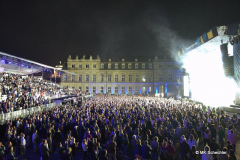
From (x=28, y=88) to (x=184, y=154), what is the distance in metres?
21.7

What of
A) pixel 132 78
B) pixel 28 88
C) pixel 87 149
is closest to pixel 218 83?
pixel 87 149

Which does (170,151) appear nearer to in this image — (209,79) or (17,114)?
(17,114)

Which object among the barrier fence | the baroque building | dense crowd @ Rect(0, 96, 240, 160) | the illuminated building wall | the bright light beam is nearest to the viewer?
dense crowd @ Rect(0, 96, 240, 160)

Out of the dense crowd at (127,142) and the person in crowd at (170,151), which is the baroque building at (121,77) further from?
the person in crowd at (170,151)

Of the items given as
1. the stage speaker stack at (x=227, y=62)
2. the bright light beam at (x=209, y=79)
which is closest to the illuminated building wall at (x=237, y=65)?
the stage speaker stack at (x=227, y=62)

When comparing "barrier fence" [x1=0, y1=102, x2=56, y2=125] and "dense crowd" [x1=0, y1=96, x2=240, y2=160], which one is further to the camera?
"barrier fence" [x1=0, y1=102, x2=56, y2=125]

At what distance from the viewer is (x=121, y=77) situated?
170 ft

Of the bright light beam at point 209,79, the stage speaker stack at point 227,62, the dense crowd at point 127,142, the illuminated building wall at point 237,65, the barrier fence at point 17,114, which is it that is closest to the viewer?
the dense crowd at point 127,142

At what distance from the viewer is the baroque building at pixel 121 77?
167 feet

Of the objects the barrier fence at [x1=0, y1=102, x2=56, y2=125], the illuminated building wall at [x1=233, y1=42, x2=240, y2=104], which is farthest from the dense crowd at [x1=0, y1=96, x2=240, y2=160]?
the illuminated building wall at [x1=233, y1=42, x2=240, y2=104]

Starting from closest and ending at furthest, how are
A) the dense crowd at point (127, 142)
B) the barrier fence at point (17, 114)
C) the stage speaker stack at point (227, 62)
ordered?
the dense crowd at point (127, 142) → the barrier fence at point (17, 114) → the stage speaker stack at point (227, 62)

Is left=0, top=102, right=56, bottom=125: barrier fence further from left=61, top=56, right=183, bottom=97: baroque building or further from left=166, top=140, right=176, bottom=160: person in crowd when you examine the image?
left=61, top=56, right=183, bottom=97: baroque building

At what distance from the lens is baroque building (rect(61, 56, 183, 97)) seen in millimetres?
50812

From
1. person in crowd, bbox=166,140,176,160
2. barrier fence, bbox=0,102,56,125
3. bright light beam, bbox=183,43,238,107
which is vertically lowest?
person in crowd, bbox=166,140,176,160
